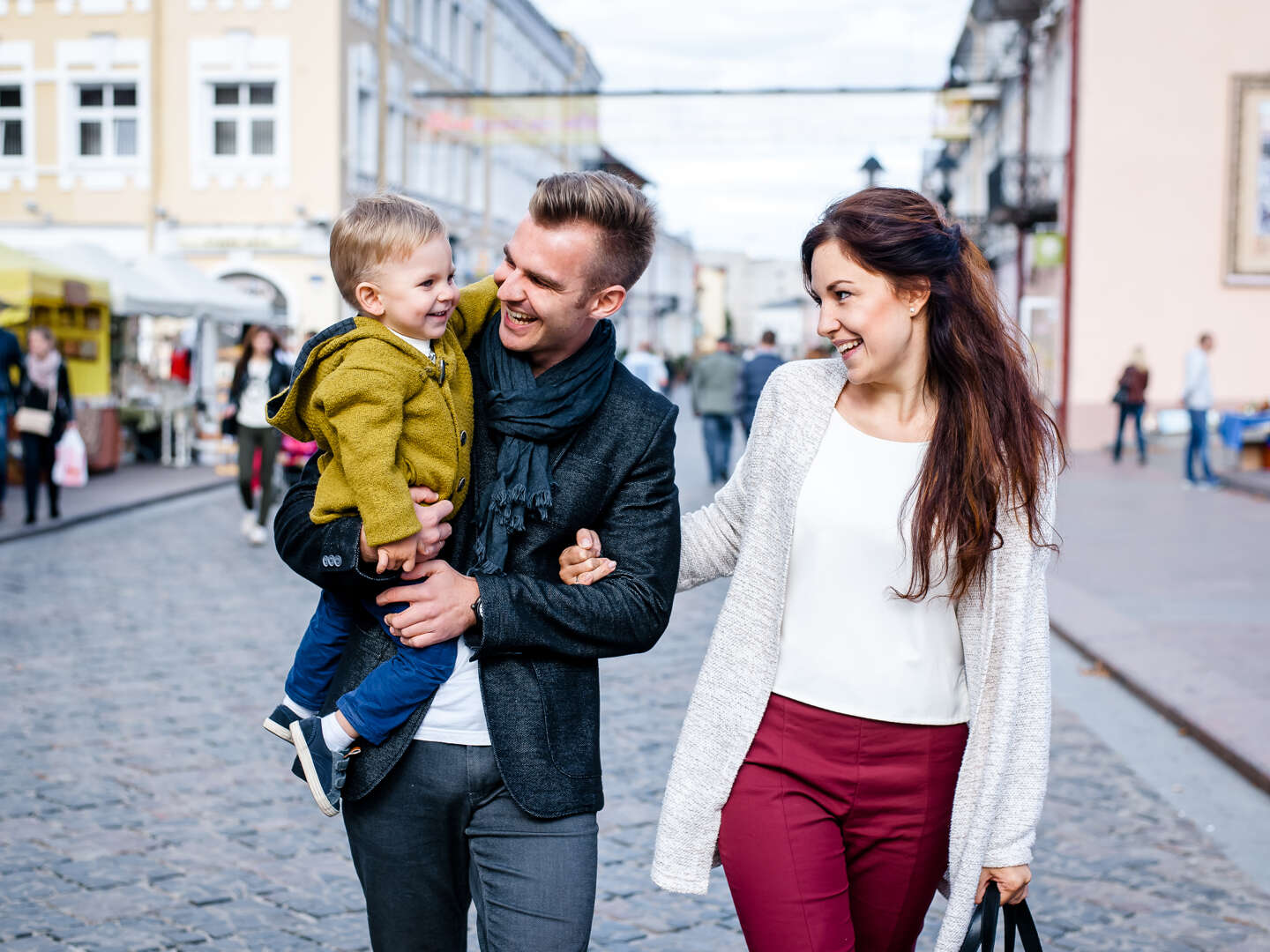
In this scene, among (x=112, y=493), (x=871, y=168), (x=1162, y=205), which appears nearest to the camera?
(x=871, y=168)

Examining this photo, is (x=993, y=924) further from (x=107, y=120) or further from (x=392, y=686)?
(x=107, y=120)

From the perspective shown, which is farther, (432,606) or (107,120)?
(107,120)

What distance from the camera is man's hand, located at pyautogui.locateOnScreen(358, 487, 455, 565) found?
2.26 meters

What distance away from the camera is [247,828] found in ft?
16.3

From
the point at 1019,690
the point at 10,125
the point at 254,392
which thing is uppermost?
the point at 10,125

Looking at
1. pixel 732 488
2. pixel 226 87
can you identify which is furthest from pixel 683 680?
pixel 226 87

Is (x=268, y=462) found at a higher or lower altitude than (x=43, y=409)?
lower

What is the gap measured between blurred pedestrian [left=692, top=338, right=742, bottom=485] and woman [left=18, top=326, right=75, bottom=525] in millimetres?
7575

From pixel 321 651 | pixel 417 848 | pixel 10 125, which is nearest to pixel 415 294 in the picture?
pixel 321 651

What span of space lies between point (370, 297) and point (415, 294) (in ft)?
0.31

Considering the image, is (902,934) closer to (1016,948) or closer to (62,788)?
(1016,948)

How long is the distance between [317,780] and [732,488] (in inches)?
39.6

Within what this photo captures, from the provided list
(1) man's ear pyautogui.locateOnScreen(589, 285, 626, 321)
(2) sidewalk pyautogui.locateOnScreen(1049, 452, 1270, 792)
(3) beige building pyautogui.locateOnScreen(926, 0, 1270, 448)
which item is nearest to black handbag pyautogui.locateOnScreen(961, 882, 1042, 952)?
(1) man's ear pyautogui.locateOnScreen(589, 285, 626, 321)

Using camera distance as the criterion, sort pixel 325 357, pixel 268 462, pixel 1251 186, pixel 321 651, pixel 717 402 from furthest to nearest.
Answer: pixel 1251 186 < pixel 717 402 < pixel 268 462 < pixel 321 651 < pixel 325 357
